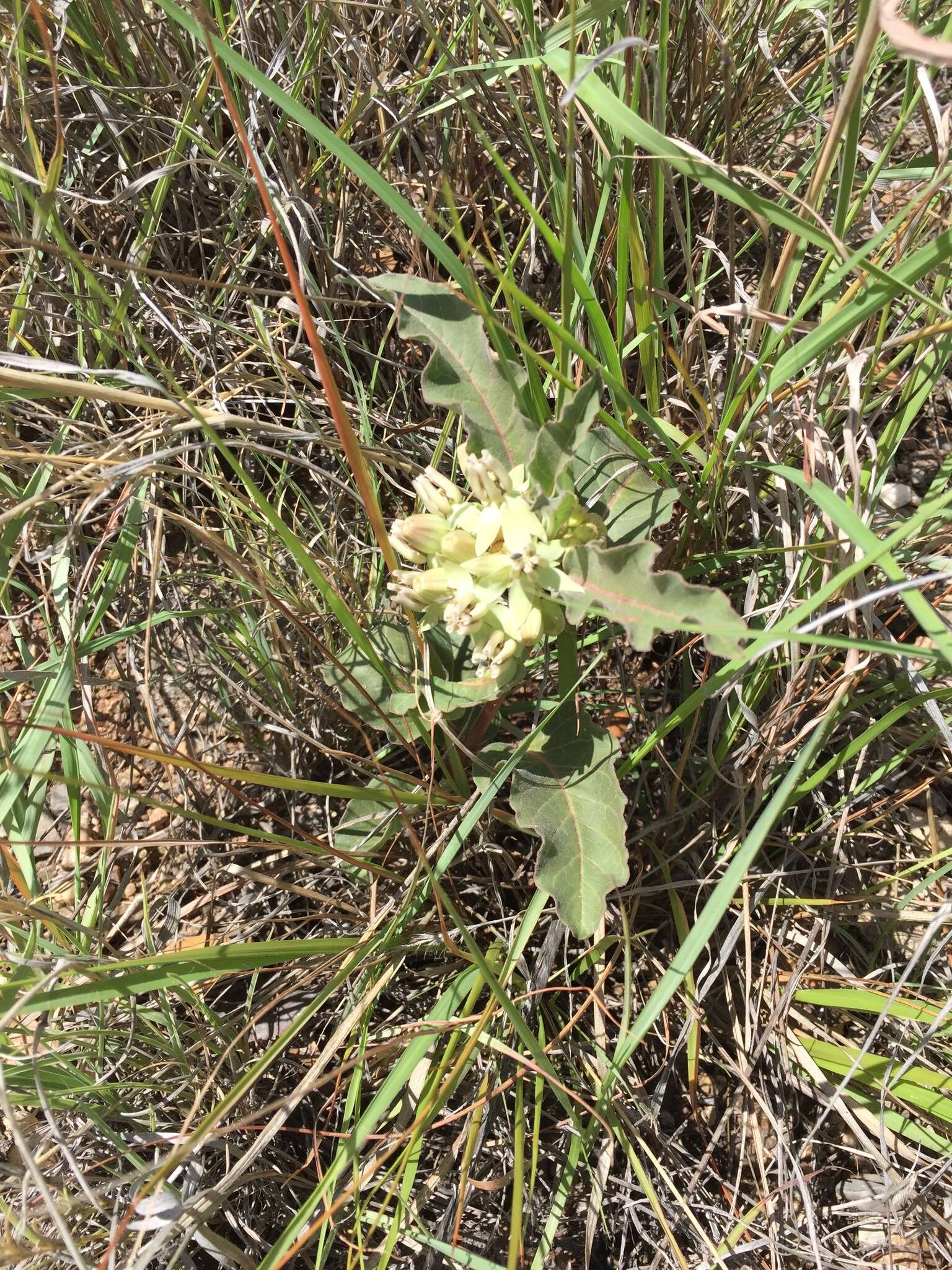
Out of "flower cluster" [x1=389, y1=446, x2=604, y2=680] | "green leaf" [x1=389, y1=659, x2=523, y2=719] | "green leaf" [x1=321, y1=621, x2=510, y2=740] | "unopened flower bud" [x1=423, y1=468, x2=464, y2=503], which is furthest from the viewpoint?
"green leaf" [x1=321, y1=621, x2=510, y2=740]

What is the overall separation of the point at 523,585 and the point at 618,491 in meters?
0.43

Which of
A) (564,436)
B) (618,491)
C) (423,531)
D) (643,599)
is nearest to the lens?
(643,599)

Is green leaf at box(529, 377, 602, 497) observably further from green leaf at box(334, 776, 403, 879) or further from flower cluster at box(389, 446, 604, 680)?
green leaf at box(334, 776, 403, 879)

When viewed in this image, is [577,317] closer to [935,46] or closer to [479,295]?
[479,295]

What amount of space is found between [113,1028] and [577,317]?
6.42ft

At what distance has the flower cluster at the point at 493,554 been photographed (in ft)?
5.28

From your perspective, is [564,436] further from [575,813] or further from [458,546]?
[575,813]

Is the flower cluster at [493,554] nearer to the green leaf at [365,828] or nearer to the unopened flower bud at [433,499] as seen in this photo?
the unopened flower bud at [433,499]

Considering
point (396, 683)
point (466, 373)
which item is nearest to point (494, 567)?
point (466, 373)

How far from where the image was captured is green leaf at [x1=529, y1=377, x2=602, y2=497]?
1492mm

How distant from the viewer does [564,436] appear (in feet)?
5.04

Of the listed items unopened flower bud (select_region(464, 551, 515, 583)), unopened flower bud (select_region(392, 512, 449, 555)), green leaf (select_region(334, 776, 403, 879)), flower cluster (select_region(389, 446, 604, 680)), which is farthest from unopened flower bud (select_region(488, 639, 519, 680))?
green leaf (select_region(334, 776, 403, 879))

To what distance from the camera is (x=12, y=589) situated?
2.53 metres

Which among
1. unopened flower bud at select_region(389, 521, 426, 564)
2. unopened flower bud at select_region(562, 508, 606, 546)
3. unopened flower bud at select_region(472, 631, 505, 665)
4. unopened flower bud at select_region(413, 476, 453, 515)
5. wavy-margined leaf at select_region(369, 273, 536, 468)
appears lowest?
unopened flower bud at select_region(472, 631, 505, 665)
